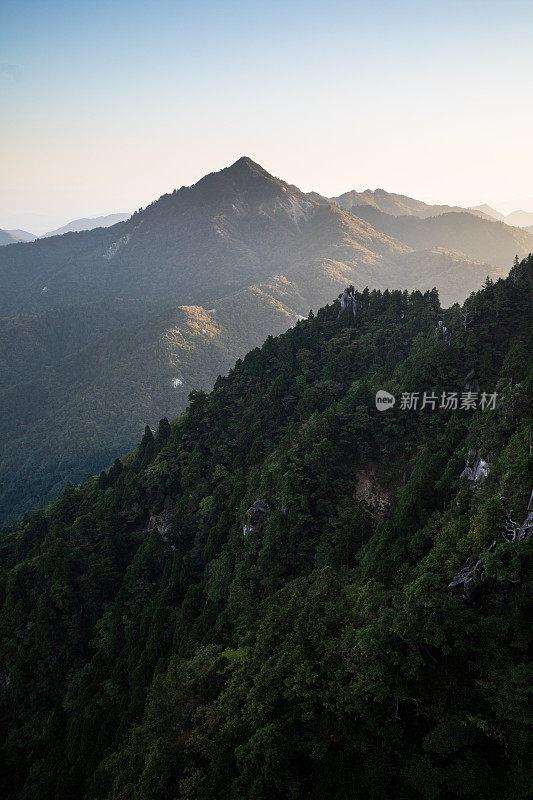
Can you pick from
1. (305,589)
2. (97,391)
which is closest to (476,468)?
(305,589)

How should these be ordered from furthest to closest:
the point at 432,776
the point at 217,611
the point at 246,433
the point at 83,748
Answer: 1. the point at 246,433
2. the point at 217,611
3. the point at 83,748
4. the point at 432,776

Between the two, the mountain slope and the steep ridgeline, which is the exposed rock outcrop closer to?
the steep ridgeline

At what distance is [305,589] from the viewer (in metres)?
29.7

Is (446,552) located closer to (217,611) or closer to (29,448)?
(217,611)

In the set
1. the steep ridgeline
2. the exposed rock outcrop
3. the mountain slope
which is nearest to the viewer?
the steep ridgeline

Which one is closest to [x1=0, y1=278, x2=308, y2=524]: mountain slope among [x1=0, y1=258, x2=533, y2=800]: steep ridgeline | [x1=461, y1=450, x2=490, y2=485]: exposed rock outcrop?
[x1=0, y1=258, x2=533, y2=800]: steep ridgeline

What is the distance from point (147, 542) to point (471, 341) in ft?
124

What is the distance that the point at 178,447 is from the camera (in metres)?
57.4

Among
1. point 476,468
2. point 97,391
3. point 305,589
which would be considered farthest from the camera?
point 97,391

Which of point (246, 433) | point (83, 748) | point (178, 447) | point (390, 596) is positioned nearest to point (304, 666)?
point (390, 596)

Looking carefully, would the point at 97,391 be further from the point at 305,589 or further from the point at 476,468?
the point at 476,468

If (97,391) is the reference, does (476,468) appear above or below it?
above

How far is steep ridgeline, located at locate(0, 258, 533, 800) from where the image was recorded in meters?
15.9

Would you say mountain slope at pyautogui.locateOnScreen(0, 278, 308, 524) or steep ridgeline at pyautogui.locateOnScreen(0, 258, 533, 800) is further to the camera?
mountain slope at pyautogui.locateOnScreen(0, 278, 308, 524)
